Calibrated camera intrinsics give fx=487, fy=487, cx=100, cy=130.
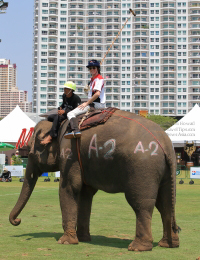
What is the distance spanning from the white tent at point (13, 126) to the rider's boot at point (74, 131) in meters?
42.2

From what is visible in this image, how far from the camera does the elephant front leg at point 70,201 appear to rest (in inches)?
367

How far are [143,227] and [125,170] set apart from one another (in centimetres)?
105

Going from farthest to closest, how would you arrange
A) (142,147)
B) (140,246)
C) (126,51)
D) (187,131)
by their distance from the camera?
(126,51) → (187,131) → (142,147) → (140,246)

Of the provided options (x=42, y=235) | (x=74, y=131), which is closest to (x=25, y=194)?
(x=42, y=235)

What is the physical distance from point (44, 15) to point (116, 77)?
32080mm

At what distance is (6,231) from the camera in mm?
10773

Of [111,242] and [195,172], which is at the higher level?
[111,242]

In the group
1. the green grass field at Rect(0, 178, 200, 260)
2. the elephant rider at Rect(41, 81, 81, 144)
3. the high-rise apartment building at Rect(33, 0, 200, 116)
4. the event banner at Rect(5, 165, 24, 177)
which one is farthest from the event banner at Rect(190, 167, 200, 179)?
the high-rise apartment building at Rect(33, 0, 200, 116)

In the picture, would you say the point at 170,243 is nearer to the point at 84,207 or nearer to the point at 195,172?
the point at 84,207

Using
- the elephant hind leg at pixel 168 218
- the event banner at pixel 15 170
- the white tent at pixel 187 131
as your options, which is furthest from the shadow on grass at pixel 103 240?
the white tent at pixel 187 131

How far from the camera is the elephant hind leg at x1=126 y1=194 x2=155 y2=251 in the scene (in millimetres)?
8469

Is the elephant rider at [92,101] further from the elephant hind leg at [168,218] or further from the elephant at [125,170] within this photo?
the elephant hind leg at [168,218]

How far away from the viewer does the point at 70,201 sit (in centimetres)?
946

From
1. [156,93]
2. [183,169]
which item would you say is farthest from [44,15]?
[183,169]
